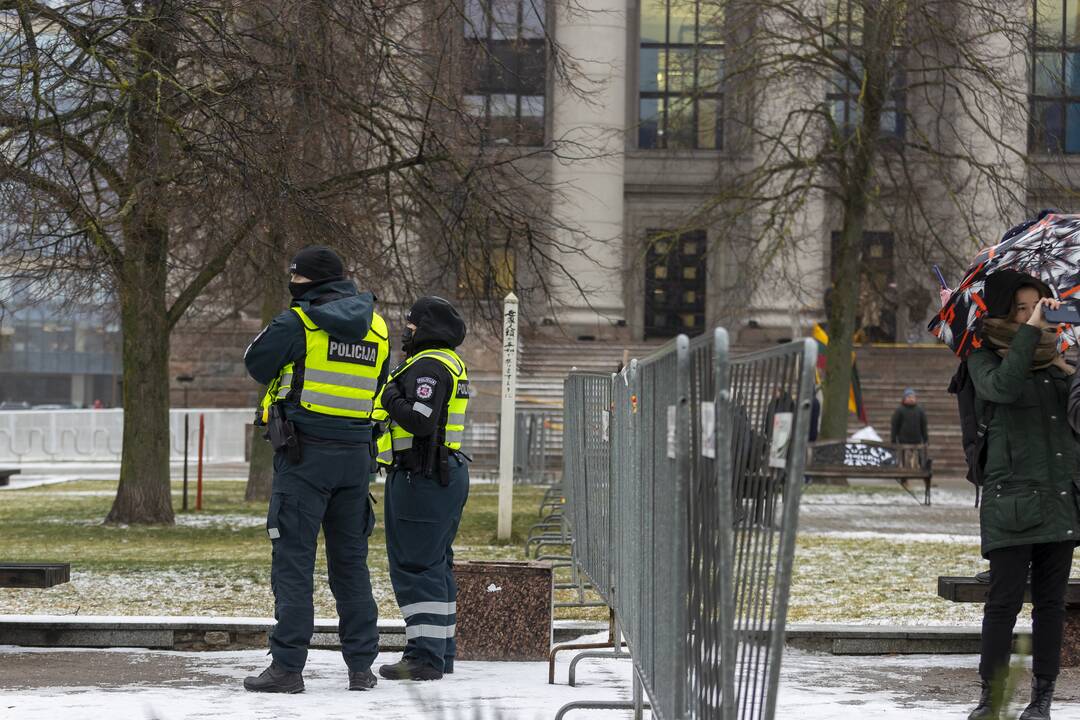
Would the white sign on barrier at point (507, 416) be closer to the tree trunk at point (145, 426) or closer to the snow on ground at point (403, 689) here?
the tree trunk at point (145, 426)

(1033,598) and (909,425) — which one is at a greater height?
(909,425)

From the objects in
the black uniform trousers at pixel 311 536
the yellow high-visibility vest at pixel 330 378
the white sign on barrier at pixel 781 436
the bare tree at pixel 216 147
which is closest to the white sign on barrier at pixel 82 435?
the bare tree at pixel 216 147

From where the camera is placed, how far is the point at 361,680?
310 inches

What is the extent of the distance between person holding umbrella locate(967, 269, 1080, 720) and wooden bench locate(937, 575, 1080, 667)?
1.53 meters

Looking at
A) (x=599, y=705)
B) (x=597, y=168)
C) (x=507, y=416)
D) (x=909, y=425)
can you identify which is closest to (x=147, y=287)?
(x=507, y=416)

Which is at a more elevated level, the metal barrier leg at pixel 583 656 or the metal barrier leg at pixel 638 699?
the metal barrier leg at pixel 638 699

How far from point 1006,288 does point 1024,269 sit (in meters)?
0.61

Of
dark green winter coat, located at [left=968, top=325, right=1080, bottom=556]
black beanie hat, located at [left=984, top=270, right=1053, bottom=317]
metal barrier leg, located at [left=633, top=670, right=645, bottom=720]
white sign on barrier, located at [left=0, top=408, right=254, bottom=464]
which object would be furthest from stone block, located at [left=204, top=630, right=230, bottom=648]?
white sign on barrier, located at [left=0, top=408, right=254, bottom=464]

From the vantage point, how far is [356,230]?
1730 cm

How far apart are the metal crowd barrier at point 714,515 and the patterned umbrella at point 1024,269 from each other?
1.89m

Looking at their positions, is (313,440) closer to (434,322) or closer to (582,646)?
(434,322)

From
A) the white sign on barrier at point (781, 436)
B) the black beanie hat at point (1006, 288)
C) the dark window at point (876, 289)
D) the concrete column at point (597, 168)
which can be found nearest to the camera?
the white sign on barrier at point (781, 436)

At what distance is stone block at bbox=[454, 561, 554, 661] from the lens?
888 centimetres

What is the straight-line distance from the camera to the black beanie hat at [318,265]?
7.86 m
